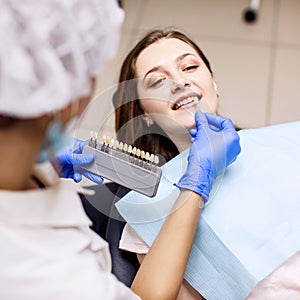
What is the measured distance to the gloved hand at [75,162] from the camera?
132 cm

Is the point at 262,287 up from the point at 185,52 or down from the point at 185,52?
down

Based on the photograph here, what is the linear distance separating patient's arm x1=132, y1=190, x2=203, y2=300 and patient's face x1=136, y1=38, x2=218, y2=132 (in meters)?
0.27

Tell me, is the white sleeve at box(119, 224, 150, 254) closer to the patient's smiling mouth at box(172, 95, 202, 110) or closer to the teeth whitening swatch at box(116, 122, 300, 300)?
the teeth whitening swatch at box(116, 122, 300, 300)

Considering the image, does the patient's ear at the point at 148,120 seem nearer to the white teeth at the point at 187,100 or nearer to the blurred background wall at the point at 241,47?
the white teeth at the point at 187,100

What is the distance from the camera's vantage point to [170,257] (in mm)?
1102

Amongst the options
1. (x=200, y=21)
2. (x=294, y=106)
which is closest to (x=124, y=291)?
(x=294, y=106)

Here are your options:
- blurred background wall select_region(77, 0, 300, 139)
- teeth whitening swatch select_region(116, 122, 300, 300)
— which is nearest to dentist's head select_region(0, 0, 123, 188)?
teeth whitening swatch select_region(116, 122, 300, 300)

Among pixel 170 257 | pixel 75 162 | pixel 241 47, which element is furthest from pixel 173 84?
pixel 241 47

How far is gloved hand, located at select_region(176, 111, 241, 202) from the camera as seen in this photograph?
1.22 metres

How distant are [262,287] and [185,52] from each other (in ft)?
1.97

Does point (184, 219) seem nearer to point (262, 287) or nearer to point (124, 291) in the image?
point (262, 287)

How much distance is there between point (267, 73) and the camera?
2424 mm

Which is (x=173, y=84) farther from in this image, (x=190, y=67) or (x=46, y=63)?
(x=46, y=63)

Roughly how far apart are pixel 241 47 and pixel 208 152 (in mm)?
1367
